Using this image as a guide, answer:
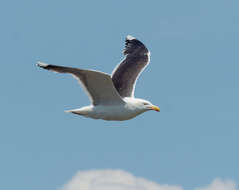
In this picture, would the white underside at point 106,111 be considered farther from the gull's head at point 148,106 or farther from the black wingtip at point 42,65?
the black wingtip at point 42,65

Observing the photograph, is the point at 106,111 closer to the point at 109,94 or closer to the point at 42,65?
the point at 109,94

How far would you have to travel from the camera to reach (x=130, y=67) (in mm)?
22422

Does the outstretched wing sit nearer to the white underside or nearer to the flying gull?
the flying gull

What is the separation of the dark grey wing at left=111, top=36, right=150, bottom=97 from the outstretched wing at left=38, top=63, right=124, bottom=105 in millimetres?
2494

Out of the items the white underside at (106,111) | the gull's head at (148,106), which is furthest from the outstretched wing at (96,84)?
the gull's head at (148,106)

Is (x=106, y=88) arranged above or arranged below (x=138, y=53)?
below

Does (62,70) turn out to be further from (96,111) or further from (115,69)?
(115,69)

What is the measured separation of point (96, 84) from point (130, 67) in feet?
17.0

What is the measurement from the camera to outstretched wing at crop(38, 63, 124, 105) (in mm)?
16484

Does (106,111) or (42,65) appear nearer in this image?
(42,65)

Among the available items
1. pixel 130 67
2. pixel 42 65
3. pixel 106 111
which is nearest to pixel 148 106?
pixel 106 111

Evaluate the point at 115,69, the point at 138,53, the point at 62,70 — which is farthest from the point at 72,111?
the point at 138,53

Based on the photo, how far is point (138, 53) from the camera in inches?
941

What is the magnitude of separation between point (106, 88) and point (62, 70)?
6.03 ft
